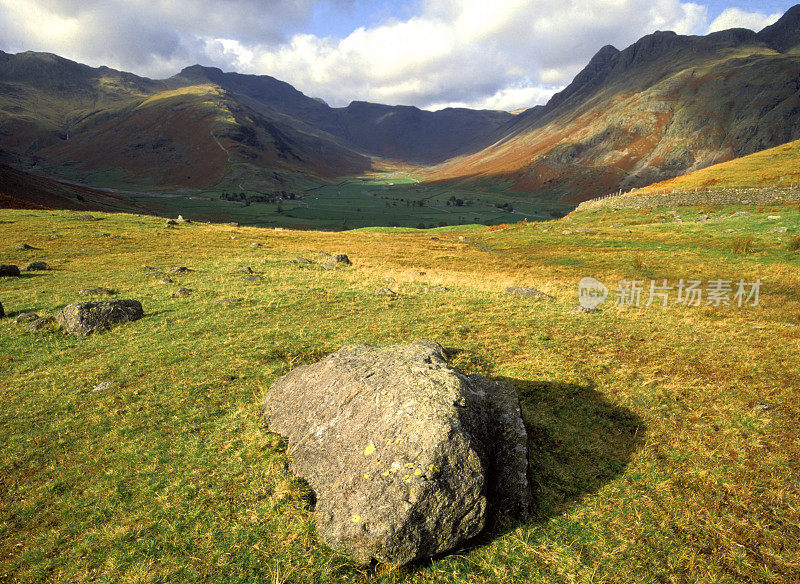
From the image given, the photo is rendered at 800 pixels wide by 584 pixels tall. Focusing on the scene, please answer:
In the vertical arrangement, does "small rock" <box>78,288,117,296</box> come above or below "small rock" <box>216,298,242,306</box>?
above

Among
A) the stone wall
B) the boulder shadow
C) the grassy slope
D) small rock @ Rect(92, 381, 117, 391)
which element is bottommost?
the boulder shadow

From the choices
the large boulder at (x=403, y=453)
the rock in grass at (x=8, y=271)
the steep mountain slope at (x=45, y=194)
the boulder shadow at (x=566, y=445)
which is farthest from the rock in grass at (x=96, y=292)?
the steep mountain slope at (x=45, y=194)

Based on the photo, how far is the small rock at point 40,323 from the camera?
1645 cm

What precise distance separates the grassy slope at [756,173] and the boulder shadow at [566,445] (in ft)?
227

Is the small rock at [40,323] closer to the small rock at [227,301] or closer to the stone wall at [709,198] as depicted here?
the small rock at [227,301]

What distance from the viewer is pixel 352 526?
6.20 meters

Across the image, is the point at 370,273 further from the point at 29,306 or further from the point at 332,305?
Answer: the point at 29,306

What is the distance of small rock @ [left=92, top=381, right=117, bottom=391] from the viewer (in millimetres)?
11930

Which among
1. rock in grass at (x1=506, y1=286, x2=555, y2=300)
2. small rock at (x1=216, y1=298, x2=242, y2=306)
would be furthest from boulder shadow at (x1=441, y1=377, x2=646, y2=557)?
small rock at (x1=216, y1=298, x2=242, y2=306)

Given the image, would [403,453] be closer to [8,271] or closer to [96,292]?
[96,292]

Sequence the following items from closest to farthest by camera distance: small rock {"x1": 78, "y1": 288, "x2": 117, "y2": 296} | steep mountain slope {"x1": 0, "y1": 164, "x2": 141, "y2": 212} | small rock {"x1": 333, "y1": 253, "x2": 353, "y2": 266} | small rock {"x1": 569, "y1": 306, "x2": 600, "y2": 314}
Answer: small rock {"x1": 569, "y1": 306, "x2": 600, "y2": 314}, small rock {"x1": 78, "y1": 288, "x2": 117, "y2": 296}, small rock {"x1": 333, "y1": 253, "x2": 353, "y2": 266}, steep mountain slope {"x1": 0, "y1": 164, "x2": 141, "y2": 212}

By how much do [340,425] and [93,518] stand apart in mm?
5203

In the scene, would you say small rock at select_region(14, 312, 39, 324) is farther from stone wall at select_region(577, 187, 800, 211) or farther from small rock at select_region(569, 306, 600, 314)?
stone wall at select_region(577, 187, 800, 211)

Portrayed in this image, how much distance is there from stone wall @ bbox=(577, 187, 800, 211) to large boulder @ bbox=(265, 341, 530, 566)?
6698 cm
